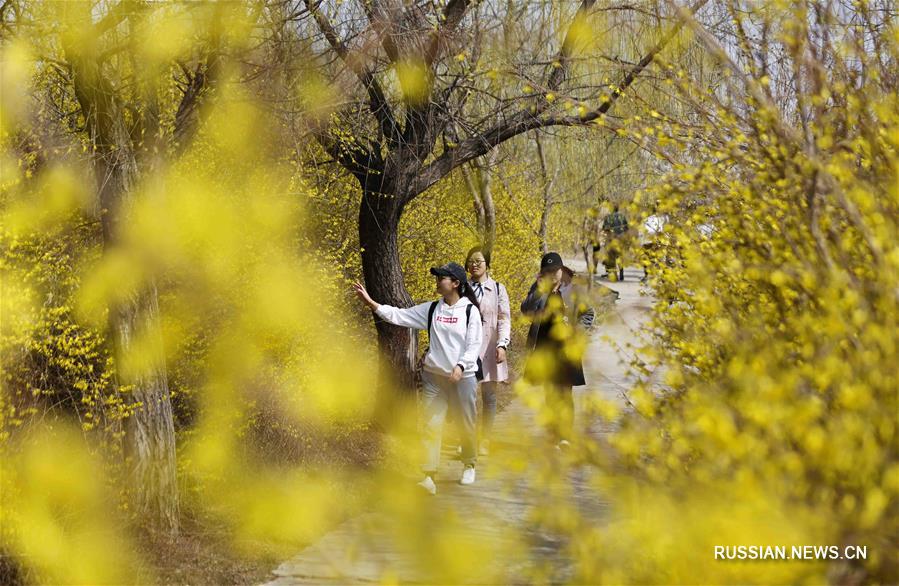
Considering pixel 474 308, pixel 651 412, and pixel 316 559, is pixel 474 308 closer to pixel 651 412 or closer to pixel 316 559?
pixel 316 559

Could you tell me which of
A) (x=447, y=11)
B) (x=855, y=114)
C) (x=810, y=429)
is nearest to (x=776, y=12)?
(x=855, y=114)

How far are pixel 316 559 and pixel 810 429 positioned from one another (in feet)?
13.9

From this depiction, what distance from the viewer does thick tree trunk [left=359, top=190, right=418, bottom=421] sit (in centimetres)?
981

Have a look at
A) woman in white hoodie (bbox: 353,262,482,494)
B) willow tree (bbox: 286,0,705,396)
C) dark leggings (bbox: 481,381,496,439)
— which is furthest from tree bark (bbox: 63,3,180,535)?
dark leggings (bbox: 481,381,496,439)

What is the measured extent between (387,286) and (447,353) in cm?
255

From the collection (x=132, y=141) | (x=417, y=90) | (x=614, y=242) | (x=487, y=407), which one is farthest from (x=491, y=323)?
(x=614, y=242)

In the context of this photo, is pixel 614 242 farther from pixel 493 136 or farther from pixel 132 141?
pixel 493 136

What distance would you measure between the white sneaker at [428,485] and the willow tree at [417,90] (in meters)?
2.57

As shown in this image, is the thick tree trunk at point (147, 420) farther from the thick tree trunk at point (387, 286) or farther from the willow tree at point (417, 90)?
the thick tree trunk at point (387, 286)

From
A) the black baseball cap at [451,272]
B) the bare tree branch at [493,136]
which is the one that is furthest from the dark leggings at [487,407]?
the bare tree branch at [493,136]

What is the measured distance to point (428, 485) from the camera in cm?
766

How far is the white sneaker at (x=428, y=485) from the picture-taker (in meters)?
7.66

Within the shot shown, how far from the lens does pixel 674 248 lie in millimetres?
4980

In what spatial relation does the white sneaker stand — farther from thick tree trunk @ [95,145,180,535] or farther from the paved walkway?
thick tree trunk @ [95,145,180,535]
